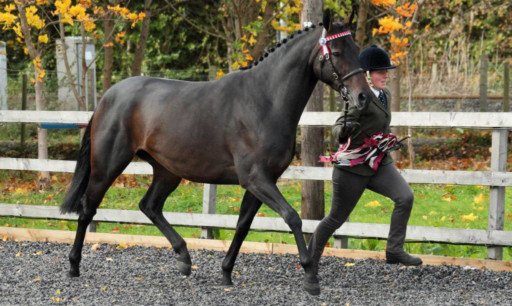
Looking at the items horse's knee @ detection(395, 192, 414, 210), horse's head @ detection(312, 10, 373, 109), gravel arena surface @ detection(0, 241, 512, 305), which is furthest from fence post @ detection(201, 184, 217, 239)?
horse's head @ detection(312, 10, 373, 109)

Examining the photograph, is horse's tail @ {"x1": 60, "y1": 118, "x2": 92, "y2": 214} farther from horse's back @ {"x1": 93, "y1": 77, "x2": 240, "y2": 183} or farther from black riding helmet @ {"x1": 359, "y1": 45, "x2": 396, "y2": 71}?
black riding helmet @ {"x1": 359, "y1": 45, "x2": 396, "y2": 71}

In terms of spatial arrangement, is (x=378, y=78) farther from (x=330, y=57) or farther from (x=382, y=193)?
(x=382, y=193)

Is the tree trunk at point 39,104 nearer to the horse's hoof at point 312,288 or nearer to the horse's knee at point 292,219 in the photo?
the horse's knee at point 292,219

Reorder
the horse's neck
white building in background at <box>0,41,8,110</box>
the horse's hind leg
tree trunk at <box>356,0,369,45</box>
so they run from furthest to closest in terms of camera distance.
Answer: white building in background at <box>0,41,8,110</box>
tree trunk at <box>356,0,369,45</box>
the horse's hind leg
the horse's neck

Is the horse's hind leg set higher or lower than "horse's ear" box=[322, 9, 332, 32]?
lower

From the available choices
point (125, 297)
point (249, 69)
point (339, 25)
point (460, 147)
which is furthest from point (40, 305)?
point (460, 147)

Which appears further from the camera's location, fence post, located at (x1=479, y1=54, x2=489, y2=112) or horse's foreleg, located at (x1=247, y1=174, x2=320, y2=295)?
fence post, located at (x1=479, y1=54, x2=489, y2=112)

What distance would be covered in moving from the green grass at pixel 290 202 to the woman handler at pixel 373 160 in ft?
4.74

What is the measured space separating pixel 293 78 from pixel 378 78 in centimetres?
62

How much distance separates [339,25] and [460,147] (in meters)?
9.56

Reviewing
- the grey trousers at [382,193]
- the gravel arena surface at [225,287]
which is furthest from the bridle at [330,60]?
the gravel arena surface at [225,287]

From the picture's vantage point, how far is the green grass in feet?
25.5

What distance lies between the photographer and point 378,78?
5.52m

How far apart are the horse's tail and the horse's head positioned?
7.94 ft
